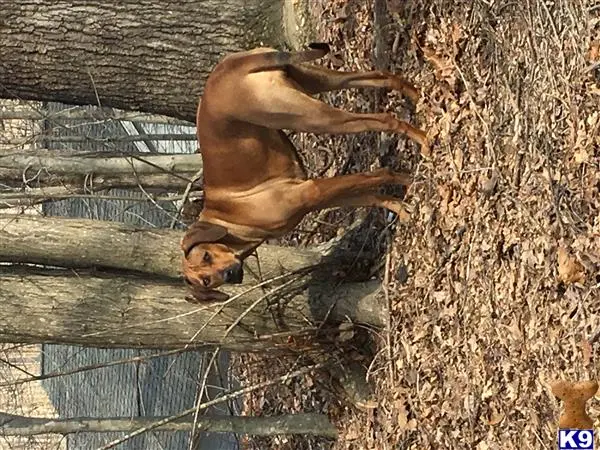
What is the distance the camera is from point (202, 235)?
497 centimetres

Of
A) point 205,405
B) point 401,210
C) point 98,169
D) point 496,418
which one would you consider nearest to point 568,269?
point 496,418

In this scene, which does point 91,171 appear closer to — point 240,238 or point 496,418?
point 240,238

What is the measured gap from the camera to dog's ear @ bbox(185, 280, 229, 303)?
504 cm

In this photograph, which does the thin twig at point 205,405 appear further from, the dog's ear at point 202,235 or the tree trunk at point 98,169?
the tree trunk at point 98,169

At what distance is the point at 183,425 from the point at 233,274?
5.01ft

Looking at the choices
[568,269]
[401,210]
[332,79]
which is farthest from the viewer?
[401,210]

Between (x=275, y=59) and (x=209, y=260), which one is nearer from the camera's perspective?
(x=275, y=59)

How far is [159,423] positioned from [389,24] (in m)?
2.96

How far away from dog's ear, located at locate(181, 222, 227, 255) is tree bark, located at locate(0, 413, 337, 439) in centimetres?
125

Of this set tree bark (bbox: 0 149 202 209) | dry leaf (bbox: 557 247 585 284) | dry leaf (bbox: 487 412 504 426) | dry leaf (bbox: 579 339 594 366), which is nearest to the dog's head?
dry leaf (bbox: 487 412 504 426)

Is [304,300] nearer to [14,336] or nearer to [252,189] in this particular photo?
[252,189]

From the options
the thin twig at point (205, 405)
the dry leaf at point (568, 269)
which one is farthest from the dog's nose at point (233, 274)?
the dry leaf at point (568, 269)

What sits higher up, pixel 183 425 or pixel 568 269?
pixel 568 269

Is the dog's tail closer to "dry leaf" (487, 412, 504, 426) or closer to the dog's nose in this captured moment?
the dog's nose
